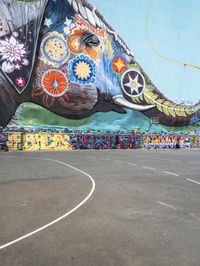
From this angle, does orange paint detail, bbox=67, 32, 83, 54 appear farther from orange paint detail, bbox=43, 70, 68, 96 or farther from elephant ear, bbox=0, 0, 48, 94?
elephant ear, bbox=0, 0, 48, 94

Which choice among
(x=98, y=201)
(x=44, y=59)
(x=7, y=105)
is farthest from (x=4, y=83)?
(x=98, y=201)

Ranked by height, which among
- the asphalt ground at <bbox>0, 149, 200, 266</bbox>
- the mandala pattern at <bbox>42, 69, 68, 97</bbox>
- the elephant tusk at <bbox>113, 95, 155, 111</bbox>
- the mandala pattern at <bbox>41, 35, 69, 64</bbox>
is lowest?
the asphalt ground at <bbox>0, 149, 200, 266</bbox>

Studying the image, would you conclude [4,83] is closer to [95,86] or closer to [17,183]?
[95,86]

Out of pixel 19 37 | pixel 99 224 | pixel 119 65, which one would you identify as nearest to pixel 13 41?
pixel 19 37

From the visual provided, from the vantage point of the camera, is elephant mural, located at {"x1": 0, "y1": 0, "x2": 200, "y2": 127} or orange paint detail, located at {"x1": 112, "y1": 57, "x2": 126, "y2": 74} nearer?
A: elephant mural, located at {"x1": 0, "y1": 0, "x2": 200, "y2": 127}

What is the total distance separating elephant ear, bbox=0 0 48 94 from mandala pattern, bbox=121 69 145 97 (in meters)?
15.5

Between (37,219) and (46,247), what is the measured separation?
5.67 ft

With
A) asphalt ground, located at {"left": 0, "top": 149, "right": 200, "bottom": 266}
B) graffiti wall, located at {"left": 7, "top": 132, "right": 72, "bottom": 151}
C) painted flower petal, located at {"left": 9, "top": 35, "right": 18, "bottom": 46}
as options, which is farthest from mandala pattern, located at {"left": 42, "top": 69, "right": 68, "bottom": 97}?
asphalt ground, located at {"left": 0, "top": 149, "right": 200, "bottom": 266}

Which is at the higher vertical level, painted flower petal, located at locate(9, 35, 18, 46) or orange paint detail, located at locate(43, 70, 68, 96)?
painted flower petal, located at locate(9, 35, 18, 46)

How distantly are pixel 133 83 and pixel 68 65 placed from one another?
11.7 metres

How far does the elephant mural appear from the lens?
39219 mm

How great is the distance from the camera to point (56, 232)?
564 centimetres

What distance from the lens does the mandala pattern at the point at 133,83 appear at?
155 ft

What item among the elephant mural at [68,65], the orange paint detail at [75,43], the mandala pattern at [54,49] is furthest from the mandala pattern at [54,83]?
the orange paint detail at [75,43]
